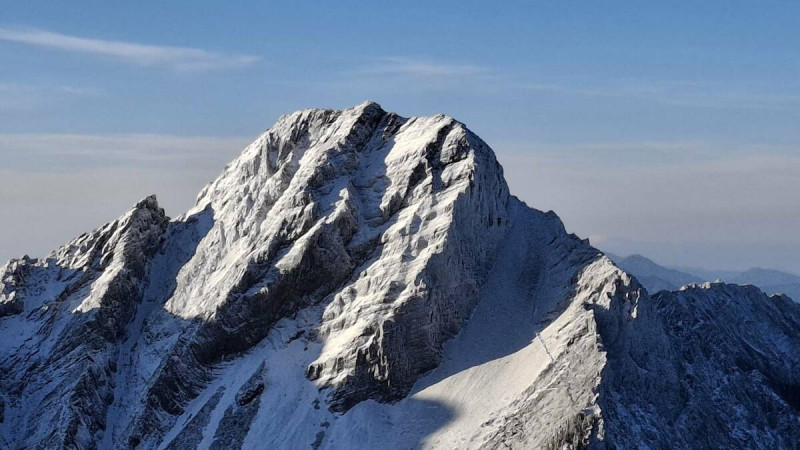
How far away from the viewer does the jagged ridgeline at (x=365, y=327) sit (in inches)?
5418

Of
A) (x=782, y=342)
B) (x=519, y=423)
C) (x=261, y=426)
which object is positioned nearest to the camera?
(x=519, y=423)

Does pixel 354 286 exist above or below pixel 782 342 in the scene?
above

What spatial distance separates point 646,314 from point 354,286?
3709 centimetres

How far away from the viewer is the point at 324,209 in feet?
510

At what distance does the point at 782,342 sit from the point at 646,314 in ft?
138

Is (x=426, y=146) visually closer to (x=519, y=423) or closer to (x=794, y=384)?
(x=519, y=423)

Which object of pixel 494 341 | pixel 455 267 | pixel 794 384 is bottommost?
pixel 794 384

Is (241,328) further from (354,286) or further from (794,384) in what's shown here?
(794,384)

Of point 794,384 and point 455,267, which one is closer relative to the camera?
point 455,267

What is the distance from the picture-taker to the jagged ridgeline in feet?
452

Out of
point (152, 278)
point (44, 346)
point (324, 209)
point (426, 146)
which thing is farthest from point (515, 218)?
point (44, 346)

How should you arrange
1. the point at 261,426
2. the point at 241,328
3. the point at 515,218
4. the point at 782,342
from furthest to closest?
the point at 782,342, the point at 515,218, the point at 241,328, the point at 261,426

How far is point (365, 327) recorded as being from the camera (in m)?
142

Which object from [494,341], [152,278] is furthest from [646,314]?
[152,278]
